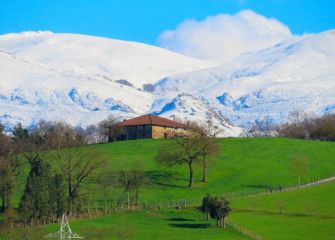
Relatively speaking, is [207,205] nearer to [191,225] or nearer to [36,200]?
[191,225]

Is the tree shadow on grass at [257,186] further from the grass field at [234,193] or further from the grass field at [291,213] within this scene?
the grass field at [291,213]

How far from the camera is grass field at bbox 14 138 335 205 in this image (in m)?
88.6

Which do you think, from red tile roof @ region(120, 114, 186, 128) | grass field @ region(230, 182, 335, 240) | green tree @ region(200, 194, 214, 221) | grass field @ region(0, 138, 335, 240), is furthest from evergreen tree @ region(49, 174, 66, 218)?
red tile roof @ region(120, 114, 186, 128)

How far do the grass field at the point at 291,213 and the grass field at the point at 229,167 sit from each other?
5759mm

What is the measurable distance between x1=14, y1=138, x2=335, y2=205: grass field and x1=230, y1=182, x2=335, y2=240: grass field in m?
5.76

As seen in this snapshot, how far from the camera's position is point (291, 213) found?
7569cm

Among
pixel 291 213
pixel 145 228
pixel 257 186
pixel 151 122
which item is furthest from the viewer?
pixel 151 122

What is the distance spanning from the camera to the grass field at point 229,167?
291 feet

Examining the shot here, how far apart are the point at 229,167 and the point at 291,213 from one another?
2822 centimetres

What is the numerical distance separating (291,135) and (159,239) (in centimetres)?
10456

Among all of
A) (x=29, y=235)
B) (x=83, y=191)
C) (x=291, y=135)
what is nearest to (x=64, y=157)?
(x=83, y=191)

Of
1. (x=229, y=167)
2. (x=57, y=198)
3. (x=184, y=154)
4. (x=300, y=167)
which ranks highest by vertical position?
(x=184, y=154)

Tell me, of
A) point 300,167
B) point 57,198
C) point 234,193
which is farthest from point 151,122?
point 57,198

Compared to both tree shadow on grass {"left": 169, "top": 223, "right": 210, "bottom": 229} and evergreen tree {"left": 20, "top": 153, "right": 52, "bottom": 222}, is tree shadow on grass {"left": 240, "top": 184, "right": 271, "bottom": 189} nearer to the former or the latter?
tree shadow on grass {"left": 169, "top": 223, "right": 210, "bottom": 229}
